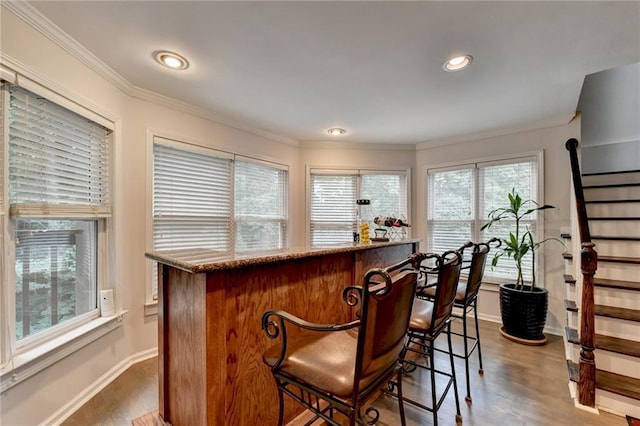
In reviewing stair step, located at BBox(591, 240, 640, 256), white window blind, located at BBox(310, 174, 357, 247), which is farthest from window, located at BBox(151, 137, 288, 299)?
stair step, located at BBox(591, 240, 640, 256)

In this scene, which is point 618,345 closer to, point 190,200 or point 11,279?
point 190,200

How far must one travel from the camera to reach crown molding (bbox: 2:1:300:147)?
1.63m

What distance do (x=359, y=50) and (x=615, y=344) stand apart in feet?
9.24

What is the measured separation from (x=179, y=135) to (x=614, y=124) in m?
4.92

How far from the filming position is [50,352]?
1.77 meters

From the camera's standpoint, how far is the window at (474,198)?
11.9ft

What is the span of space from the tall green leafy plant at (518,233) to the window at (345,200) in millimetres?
1288

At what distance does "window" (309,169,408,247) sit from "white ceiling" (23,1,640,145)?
53.9 inches

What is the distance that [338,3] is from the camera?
156 centimetres

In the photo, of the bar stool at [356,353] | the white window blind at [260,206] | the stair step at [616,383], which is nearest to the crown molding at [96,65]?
the white window blind at [260,206]

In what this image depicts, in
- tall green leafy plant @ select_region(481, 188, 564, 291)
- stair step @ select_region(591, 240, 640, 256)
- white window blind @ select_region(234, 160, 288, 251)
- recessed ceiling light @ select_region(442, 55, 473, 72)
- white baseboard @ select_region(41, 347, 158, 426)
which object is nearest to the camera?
white baseboard @ select_region(41, 347, 158, 426)

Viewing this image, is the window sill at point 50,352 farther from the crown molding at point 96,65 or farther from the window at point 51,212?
the crown molding at point 96,65

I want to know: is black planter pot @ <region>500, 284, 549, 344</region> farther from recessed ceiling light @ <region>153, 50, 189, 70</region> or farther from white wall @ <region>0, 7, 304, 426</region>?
recessed ceiling light @ <region>153, 50, 189, 70</region>

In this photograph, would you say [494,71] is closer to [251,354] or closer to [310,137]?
[310,137]
